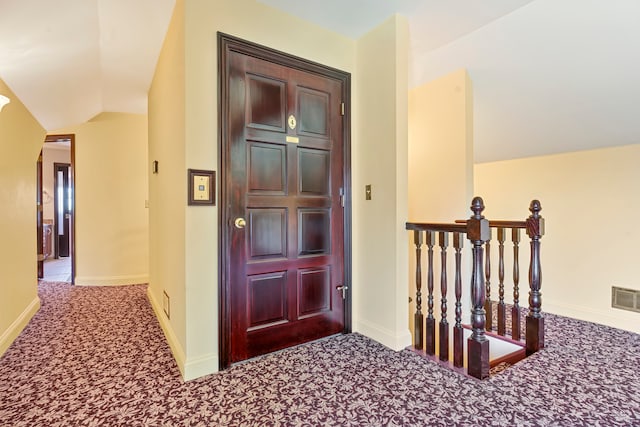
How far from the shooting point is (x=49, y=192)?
6645 millimetres

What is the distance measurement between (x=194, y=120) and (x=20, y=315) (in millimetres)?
2397

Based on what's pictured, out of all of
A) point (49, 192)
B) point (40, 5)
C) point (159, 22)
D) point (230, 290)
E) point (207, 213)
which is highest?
point (159, 22)

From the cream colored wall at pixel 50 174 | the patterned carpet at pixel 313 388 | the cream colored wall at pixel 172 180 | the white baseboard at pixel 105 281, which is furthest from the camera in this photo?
the cream colored wall at pixel 50 174

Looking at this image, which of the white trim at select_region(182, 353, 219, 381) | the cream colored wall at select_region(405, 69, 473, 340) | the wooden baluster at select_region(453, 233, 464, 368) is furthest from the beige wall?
the cream colored wall at select_region(405, 69, 473, 340)

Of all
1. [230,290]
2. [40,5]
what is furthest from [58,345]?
[40,5]

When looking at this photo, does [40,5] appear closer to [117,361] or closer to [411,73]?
[117,361]

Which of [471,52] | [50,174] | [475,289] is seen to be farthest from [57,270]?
[471,52]

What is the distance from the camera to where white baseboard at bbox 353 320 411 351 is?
222cm

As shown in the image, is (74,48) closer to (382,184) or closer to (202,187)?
(202,187)

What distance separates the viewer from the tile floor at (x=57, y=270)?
4641 millimetres

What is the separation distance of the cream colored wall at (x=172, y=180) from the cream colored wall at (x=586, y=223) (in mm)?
3572

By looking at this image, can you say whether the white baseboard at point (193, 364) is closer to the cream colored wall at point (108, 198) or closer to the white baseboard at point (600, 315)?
the cream colored wall at point (108, 198)

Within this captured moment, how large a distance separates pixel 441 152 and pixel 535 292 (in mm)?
1502

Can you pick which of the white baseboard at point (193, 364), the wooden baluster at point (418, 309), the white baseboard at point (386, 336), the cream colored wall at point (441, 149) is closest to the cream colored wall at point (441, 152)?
the cream colored wall at point (441, 149)
